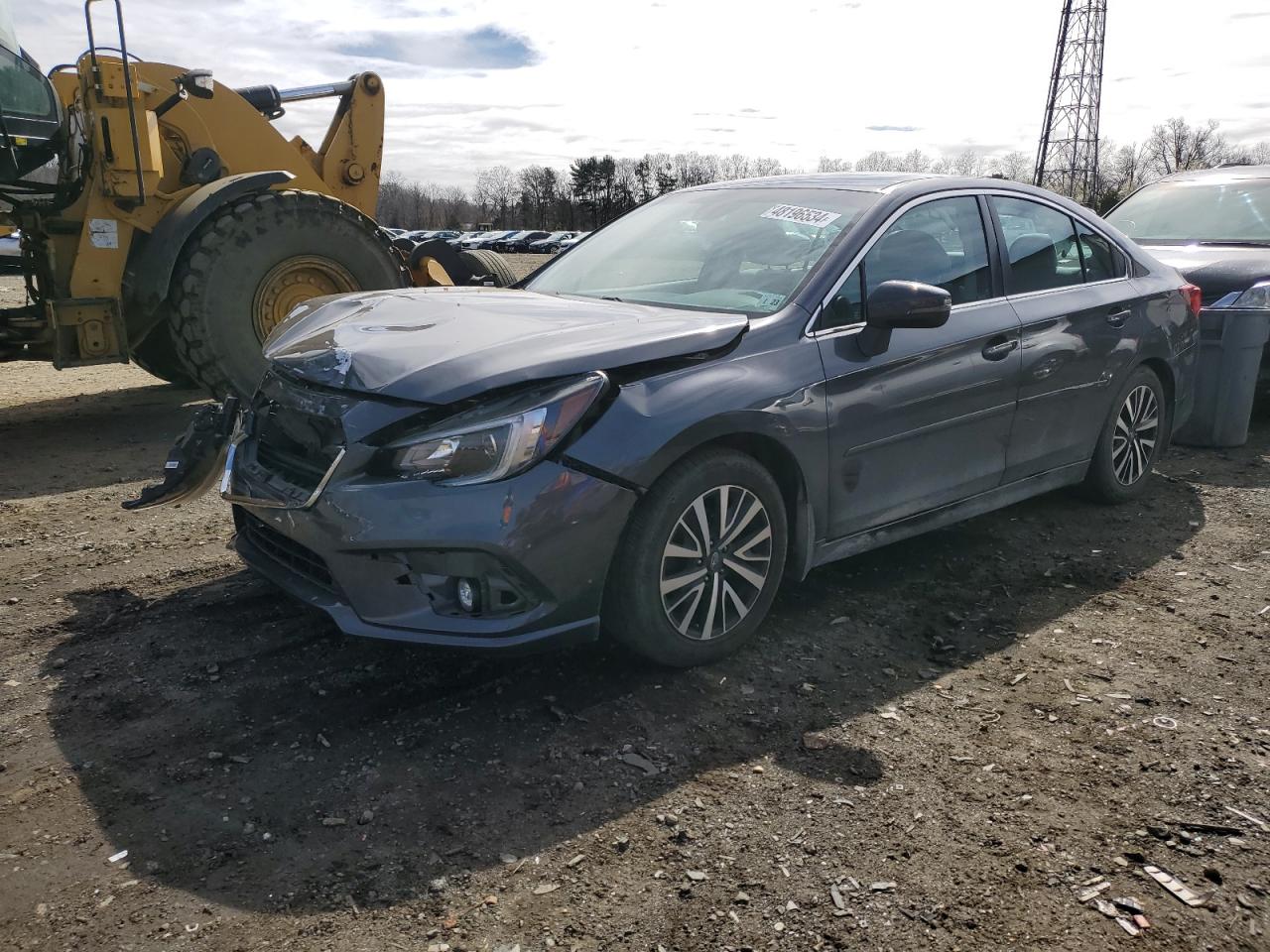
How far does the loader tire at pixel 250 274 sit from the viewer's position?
23.0 ft

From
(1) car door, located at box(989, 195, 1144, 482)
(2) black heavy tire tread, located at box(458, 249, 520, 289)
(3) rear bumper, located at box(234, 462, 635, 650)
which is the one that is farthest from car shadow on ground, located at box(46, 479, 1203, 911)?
(2) black heavy tire tread, located at box(458, 249, 520, 289)

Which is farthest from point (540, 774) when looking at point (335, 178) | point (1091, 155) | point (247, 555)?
point (1091, 155)

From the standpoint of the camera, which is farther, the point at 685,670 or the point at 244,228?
the point at 244,228

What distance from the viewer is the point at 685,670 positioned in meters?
3.63

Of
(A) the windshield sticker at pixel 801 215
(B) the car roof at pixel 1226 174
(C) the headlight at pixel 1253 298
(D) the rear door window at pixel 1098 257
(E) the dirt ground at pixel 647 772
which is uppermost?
(B) the car roof at pixel 1226 174

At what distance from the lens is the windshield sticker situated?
165 inches

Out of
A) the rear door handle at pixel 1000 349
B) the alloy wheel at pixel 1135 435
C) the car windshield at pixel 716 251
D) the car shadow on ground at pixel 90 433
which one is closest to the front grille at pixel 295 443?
the car windshield at pixel 716 251

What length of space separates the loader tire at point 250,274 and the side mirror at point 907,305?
442cm

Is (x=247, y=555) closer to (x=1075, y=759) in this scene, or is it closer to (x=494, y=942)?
(x=494, y=942)

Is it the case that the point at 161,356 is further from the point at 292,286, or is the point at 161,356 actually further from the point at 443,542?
the point at 443,542

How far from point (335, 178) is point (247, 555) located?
6500 millimetres

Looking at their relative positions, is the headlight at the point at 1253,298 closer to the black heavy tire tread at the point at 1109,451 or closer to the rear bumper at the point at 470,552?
the black heavy tire tread at the point at 1109,451

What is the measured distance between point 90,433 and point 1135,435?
697cm

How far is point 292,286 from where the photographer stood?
24.5ft
